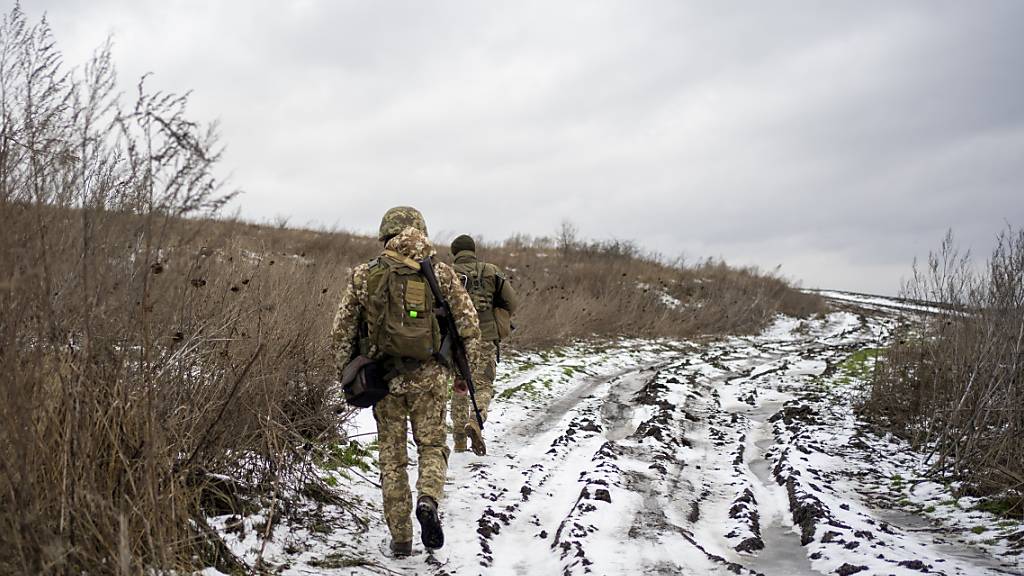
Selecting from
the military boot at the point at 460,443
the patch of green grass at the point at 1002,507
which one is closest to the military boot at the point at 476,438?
Result: the military boot at the point at 460,443

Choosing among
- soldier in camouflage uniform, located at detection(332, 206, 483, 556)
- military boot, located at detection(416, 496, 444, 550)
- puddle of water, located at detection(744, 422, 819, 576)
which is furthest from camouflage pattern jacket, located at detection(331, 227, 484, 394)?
puddle of water, located at detection(744, 422, 819, 576)

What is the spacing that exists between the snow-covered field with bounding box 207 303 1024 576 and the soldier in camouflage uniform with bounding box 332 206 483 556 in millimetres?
244

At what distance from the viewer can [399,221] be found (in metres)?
4.43

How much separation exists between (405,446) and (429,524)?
0.48 metres

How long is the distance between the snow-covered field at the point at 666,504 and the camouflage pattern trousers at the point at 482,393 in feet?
1.38

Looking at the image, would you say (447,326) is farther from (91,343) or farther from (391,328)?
(91,343)

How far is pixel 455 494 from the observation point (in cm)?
518

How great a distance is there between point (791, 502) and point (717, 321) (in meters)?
17.0

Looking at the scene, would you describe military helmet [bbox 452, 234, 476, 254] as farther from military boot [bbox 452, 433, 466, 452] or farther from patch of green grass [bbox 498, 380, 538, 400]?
patch of green grass [bbox 498, 380, 538, 400]

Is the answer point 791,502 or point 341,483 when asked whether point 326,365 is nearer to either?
point 341,483

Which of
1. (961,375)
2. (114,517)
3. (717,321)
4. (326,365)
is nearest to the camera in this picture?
(114,517)

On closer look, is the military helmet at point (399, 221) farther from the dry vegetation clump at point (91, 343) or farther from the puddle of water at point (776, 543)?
the puddle of water at point (776, 543)

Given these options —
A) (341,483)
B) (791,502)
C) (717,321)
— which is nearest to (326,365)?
(341,483)

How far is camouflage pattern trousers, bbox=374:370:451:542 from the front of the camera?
161 inches
